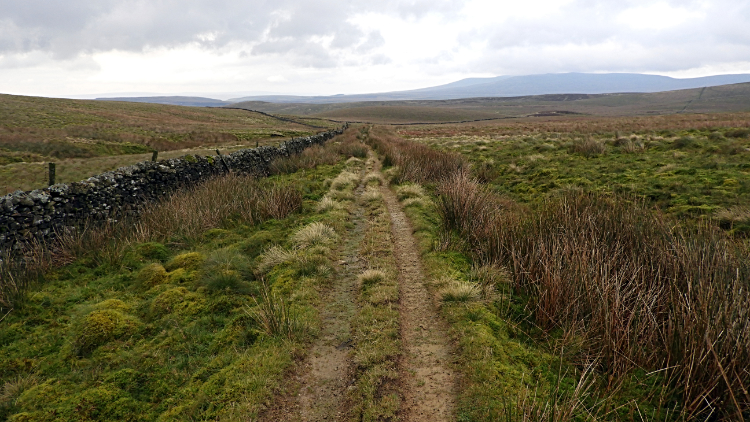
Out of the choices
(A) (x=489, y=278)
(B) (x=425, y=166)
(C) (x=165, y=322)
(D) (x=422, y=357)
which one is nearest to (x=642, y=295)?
(A) (x=489, y=278)

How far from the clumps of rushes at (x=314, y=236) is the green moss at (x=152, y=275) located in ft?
8.54

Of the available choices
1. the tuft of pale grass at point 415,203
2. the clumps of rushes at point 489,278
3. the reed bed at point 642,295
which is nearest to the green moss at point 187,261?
the reed bed at point 642,295

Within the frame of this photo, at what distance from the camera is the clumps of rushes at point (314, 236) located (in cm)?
851

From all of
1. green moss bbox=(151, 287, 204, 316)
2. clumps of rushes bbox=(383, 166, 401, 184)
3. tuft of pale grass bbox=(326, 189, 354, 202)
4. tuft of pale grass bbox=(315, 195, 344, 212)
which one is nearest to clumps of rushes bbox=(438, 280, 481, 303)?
green moss bbox=(151, 287, 204, 316)

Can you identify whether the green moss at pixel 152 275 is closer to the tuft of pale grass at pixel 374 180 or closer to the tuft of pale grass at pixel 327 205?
the tuft of pale grass at pixel 327 205

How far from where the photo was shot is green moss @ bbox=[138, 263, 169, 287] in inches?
277

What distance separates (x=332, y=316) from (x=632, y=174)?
44.0 ft

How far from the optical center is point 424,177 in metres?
15.9

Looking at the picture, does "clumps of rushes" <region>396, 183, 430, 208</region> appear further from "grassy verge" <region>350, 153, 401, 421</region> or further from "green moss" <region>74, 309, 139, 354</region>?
"green moss" <region>74, 309, 139, 354</region>

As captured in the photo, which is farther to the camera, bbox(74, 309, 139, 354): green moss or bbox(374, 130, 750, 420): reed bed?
bbox(74, 309, 139, 354): green moss

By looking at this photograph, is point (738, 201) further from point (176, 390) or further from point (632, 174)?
point (176, 390)

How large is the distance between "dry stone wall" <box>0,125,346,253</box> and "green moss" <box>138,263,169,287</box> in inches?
91.5

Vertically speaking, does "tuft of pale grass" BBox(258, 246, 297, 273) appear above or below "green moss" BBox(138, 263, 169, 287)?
above

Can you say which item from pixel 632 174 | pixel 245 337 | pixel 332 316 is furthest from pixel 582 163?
pixel 245 337
